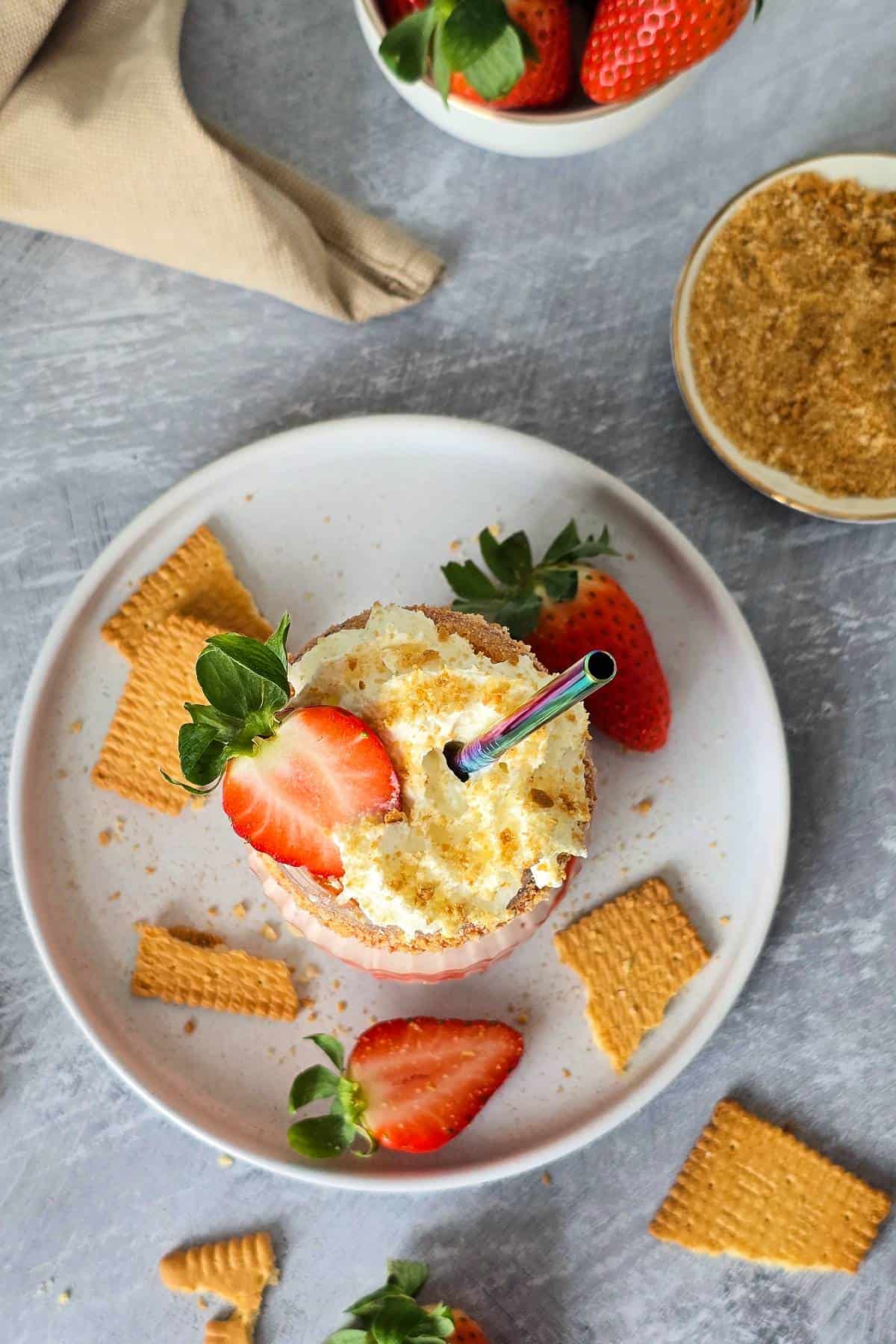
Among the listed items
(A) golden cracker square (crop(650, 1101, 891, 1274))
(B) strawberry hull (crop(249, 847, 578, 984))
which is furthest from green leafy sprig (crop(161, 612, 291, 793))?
(A) golden cracker square (crop(650, 1101, 891, 1274))

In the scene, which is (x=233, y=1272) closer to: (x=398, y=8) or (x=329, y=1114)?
(x=329, y=1114)

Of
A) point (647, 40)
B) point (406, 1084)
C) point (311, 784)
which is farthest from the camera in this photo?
point (406, 1084)

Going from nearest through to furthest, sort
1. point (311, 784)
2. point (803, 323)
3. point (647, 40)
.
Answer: point (311, 784) → point (647, 40) → point (803, 323)

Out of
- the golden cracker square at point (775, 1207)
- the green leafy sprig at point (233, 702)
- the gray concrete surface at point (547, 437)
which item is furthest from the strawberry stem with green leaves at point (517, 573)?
the golden cracker square at point (775, 1207)

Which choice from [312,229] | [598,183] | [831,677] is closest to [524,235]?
[598,183]

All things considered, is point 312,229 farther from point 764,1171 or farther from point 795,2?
point 764,1171

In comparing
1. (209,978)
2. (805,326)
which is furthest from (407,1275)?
(805,326)

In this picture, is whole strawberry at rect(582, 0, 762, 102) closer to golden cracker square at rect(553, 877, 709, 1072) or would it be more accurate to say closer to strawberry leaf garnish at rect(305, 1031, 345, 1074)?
golden cracker square at rect(553, 877, 709, 1072)

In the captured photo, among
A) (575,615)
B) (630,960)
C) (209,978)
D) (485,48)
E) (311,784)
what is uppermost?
(485,48)
